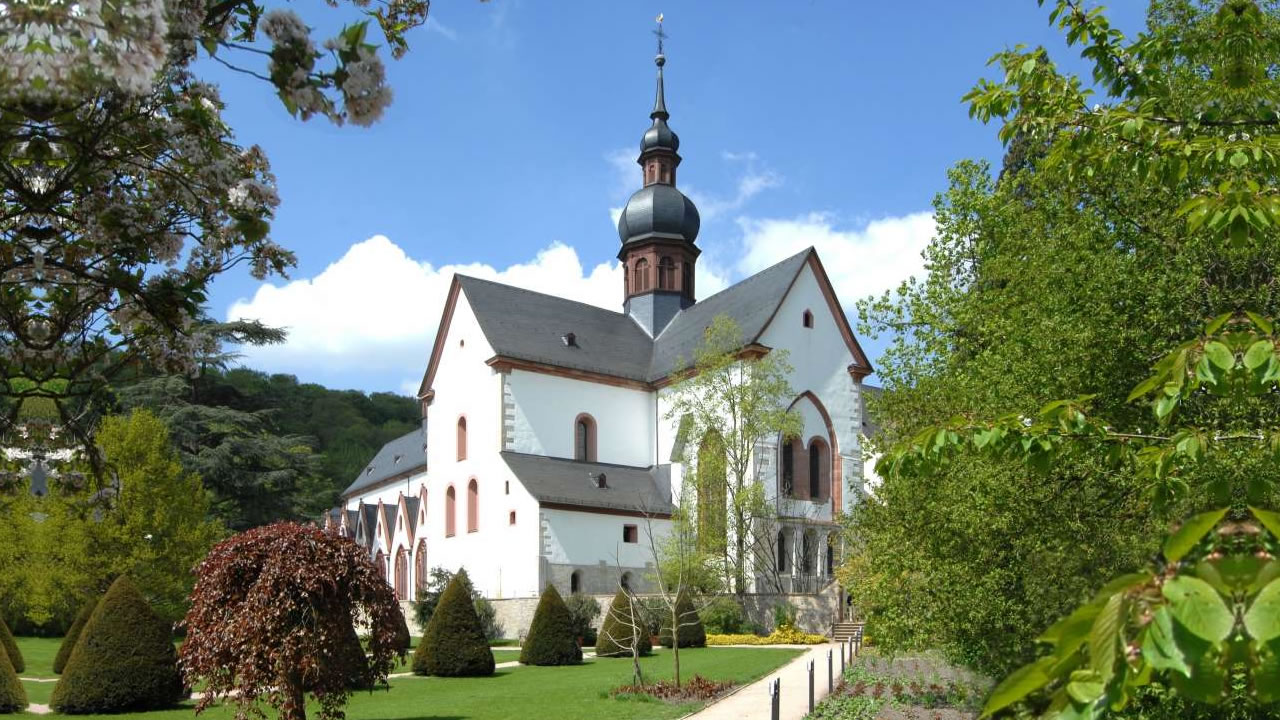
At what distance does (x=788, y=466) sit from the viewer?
42.6 meters

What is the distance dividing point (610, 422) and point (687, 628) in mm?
14736

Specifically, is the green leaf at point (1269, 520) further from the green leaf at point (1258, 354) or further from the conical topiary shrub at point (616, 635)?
the conical topiary shrub at point (616, 635)

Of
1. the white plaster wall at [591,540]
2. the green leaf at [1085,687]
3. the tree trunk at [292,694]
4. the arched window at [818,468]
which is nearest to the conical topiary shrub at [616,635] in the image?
the white plaster wall at [591,540]

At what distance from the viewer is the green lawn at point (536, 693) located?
1758 centimetres

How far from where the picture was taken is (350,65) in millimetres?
3365

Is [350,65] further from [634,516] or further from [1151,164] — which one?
[634,516]

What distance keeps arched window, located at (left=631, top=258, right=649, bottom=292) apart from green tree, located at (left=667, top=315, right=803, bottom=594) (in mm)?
8578

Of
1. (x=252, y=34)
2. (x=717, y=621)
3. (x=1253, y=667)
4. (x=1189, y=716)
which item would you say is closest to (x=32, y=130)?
(x=252, y=34)

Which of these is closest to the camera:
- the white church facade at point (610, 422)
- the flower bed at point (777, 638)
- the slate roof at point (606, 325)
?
the flower bed at point (777, 638)

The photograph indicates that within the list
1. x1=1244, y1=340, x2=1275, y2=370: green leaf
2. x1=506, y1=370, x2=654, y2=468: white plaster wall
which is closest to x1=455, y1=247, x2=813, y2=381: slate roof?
x1=506, y1=370, x2=654, y2=468: white plaster wall

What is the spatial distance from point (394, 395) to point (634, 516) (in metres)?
75.4

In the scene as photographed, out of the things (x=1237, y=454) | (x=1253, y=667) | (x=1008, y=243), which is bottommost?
(x=1253, y=667)

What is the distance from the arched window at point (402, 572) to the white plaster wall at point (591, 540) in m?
14.2

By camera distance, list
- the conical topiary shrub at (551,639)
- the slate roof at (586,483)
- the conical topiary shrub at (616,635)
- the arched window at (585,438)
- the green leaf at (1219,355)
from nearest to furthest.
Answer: the green leaf at (1219,355) < the conical topiary shrub at (551,639) < the conical topiary shrub at (616,635) < the slate roof at (586,483) < the arched window at (585,438)
